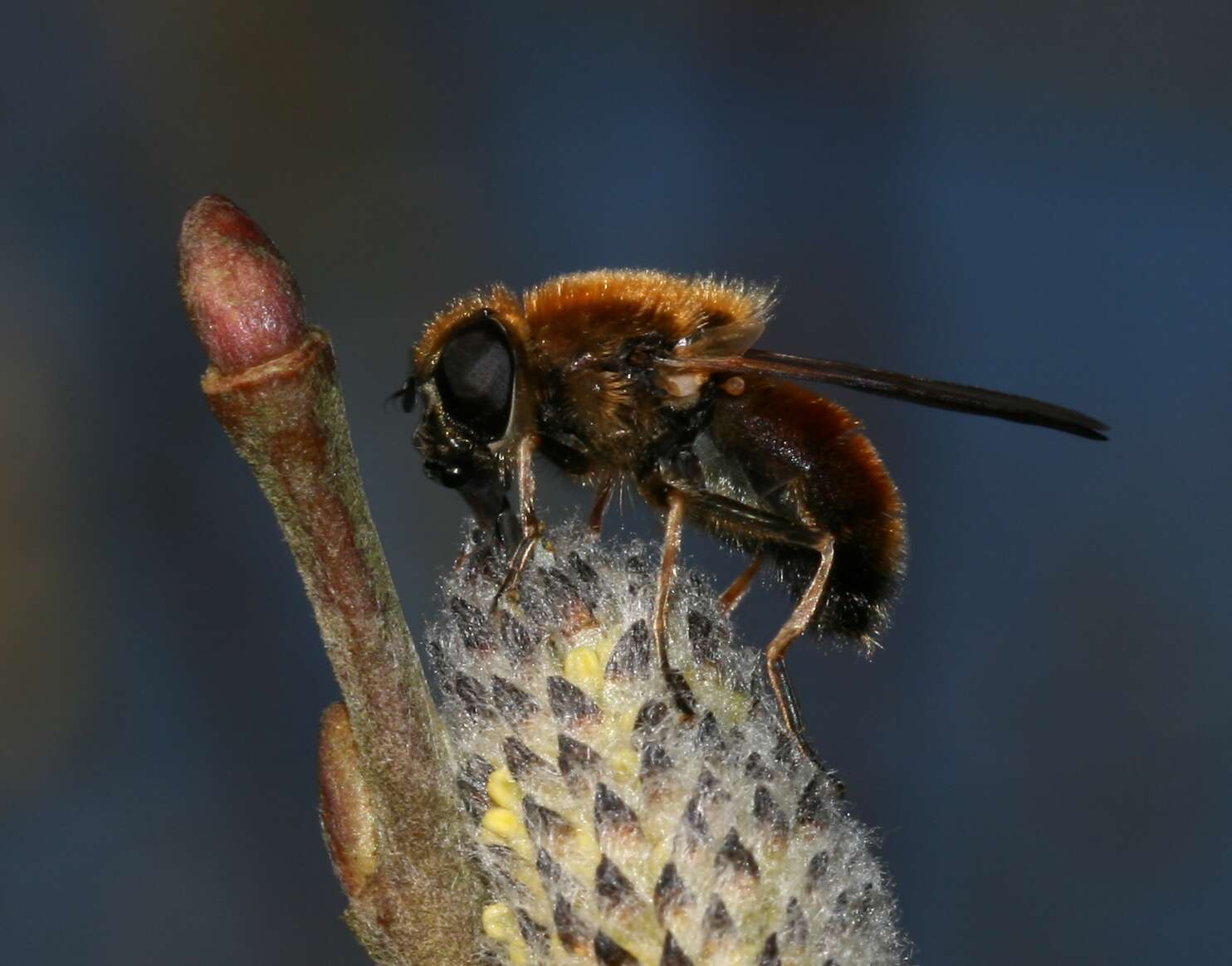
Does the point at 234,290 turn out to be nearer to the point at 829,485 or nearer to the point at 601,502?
the point at 601,502

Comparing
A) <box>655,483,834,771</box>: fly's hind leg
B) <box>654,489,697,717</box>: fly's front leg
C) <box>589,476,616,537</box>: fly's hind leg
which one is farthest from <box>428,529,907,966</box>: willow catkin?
<box>589,476,616,537</box>: fly's hind leg

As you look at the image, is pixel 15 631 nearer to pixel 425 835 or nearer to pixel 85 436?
pixel 85 436

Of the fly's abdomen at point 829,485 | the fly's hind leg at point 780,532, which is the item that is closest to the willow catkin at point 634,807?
the fly's hind leg at point 780,532

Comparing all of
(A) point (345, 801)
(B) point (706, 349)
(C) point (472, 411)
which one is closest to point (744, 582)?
(B) point (706, 349)

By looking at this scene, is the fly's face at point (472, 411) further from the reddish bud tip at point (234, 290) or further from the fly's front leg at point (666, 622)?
the reddish bud tip at point (234, 290)

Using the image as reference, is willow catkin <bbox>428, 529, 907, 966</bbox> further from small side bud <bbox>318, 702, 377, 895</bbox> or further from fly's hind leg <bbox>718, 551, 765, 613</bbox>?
fly's hind leg <bbox>718, 551, 765, 613</bbox>

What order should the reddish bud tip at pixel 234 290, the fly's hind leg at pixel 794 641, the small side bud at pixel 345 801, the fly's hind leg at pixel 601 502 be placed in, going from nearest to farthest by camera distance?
the reddish bud tip at pixel 234 290 < the small side bud at pixel 345 801 < the fly's hind leg at pixel 794 641 < the fly's hind leg at pixel 601 502
